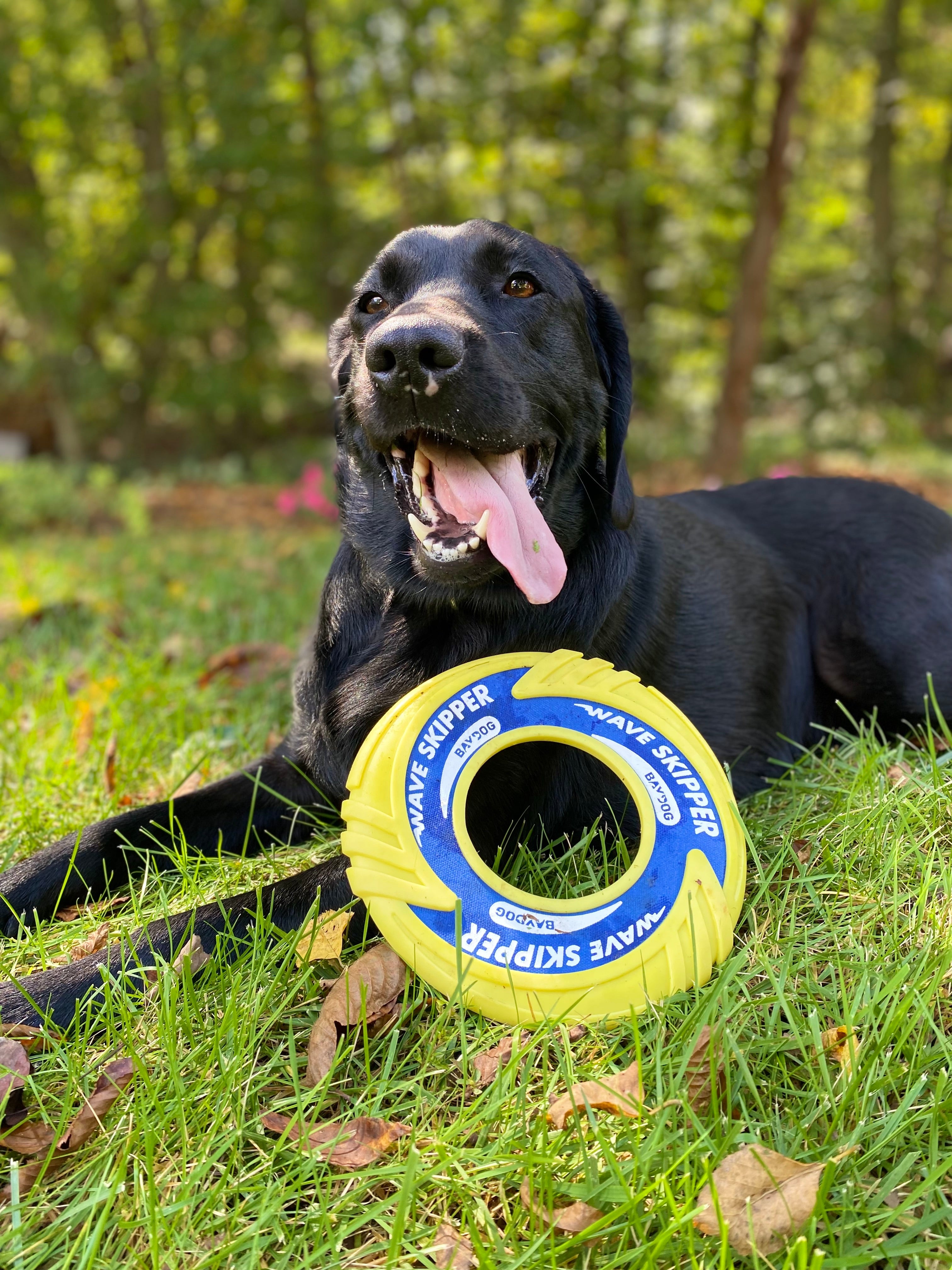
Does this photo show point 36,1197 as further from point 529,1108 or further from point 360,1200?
point 529,1108

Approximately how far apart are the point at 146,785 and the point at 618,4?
42.5 ft

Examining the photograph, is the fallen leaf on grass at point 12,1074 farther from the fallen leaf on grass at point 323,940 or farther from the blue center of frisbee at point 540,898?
the blue center of frisbee at point 540,898

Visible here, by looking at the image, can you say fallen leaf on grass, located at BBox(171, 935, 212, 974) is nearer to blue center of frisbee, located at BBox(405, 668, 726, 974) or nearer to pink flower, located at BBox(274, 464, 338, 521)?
blue center of frisbee, located at BBox(405, 668, 726, 974)

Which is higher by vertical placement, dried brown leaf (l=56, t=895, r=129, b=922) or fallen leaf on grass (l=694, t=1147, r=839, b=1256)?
fallen leaf on grass (l=694, t=1147, r=839, b=1256)

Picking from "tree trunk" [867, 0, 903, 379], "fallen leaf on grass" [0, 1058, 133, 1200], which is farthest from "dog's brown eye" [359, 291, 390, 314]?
"tree trunk" [867, 0, 903, 379]

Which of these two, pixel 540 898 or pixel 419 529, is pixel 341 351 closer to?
pixel 419 529

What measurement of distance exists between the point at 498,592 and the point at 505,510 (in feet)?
0.78

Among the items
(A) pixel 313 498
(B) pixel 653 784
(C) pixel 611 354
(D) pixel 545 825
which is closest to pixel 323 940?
(D) pixel 545 825

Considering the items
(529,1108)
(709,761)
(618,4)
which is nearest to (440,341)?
(709,761)

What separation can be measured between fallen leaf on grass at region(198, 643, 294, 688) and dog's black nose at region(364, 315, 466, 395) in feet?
6.29

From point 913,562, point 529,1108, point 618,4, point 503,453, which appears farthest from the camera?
point 618,4

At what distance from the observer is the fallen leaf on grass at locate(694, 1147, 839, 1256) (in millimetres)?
1454

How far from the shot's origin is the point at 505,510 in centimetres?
232

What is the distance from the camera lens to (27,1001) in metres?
1.93
